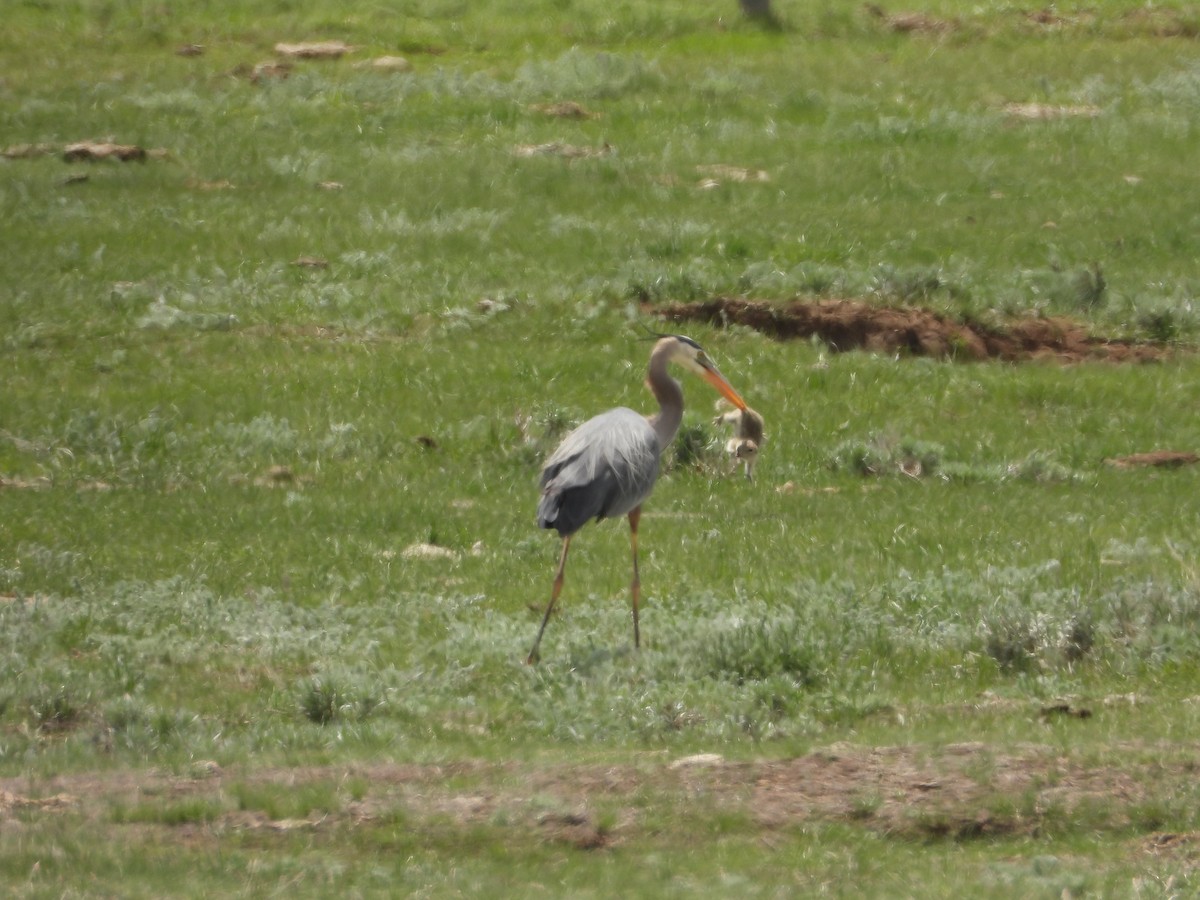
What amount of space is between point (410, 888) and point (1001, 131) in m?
21.1

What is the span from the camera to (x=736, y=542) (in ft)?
44.1

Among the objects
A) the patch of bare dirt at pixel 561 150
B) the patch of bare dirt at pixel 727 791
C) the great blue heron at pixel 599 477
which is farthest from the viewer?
the patch of bare dirt at pixel 561 150

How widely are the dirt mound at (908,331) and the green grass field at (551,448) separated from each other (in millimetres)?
238

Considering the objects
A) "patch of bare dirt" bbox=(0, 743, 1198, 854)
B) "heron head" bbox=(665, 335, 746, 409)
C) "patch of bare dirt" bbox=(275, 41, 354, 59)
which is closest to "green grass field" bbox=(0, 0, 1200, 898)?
"patch of bare dirt" bbox=(0, 743, 1198, 854)

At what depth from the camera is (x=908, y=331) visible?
19.3m

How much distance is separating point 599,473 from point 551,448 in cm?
510

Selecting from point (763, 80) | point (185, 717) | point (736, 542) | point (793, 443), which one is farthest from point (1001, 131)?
point (185, 717)

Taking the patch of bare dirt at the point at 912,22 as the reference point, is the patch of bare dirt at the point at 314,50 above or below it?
below

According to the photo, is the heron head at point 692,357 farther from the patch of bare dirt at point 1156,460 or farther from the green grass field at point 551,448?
the patch of bare dirt at point 1156,460

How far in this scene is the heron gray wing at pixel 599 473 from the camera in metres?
11.0

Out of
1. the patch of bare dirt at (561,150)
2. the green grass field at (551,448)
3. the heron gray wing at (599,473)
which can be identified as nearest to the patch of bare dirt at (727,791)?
the green grass field at (551,448)

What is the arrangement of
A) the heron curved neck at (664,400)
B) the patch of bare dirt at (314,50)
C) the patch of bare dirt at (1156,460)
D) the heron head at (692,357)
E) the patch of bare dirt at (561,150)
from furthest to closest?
1. the patch of bare dirt at (314,50)
2. the patch of bare dirt at (561,150)
3. the patch of bare dirt at (1156,460)
4. the heron head at (692,357)
5. the heron curved neck at (664,400)

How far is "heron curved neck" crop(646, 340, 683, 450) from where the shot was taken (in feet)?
41.5

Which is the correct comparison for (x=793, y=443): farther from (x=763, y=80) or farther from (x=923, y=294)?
(x=763, y=80)
